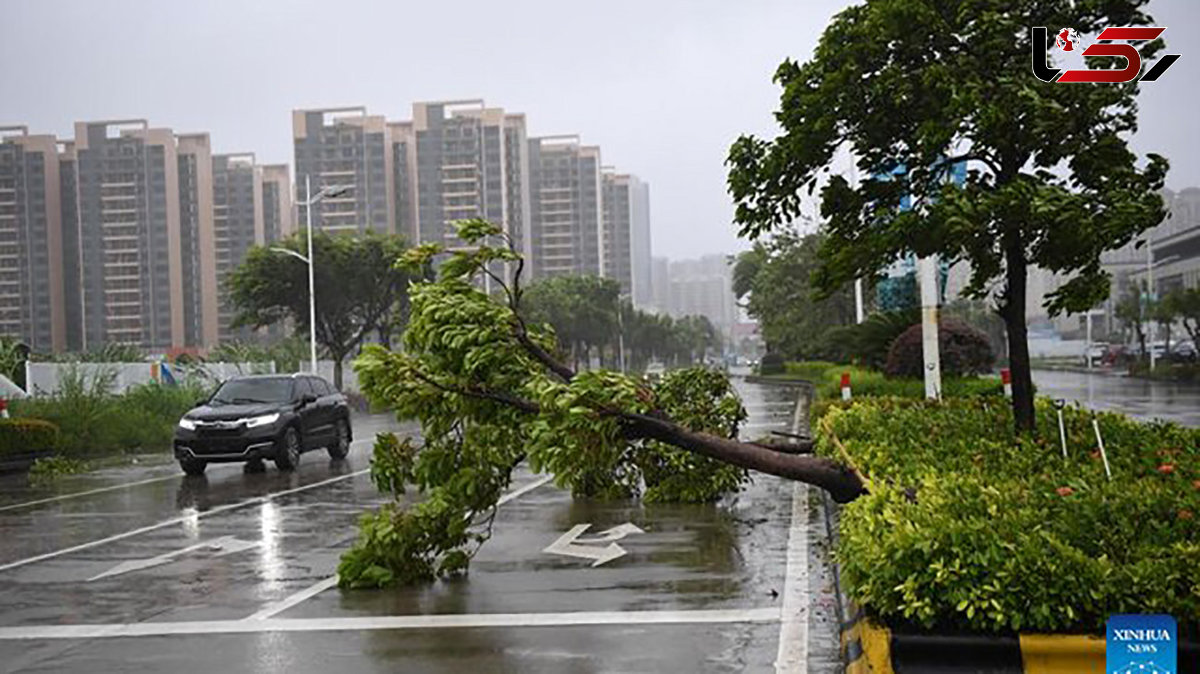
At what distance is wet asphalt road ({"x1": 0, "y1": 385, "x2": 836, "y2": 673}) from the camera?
24.4 feet

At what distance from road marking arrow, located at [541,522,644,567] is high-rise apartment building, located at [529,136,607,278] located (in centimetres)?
8763

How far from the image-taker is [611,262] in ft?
395

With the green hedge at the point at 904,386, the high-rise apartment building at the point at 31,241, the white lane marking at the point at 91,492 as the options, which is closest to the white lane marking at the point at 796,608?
the green hedge at the point at 904,386

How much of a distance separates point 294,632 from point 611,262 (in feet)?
370

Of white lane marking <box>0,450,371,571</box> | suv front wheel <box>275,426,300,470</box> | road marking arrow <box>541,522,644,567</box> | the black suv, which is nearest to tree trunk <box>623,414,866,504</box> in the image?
road marking arrow <box>541,522,644,567</box>

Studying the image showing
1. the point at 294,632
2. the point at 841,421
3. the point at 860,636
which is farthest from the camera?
the point at 841,421

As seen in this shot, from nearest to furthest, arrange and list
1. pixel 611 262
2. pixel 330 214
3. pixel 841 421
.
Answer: pixel 841 421 < pixel 330 214 < pixel 611 262

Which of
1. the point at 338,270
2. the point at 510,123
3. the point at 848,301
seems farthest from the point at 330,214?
the point at 848,301

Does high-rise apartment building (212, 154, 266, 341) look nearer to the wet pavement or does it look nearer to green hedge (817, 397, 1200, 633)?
the wet pavement

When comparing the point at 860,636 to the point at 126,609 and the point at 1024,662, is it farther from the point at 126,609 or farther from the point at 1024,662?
the point at 126,609

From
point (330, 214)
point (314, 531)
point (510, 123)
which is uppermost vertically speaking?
point (510, 123)

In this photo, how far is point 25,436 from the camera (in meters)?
23.1

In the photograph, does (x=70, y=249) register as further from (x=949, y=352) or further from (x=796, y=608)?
(x=796, y=608)

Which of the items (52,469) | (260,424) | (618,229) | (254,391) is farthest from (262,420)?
(618,229)
